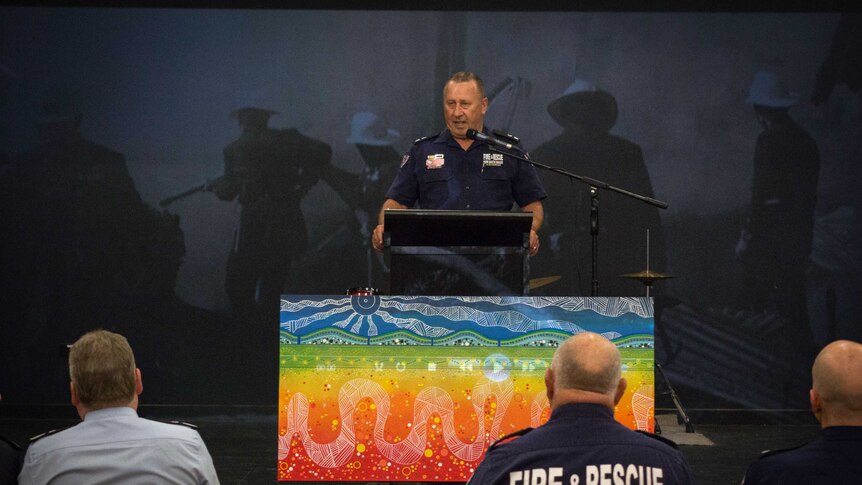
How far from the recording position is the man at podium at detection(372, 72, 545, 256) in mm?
4664

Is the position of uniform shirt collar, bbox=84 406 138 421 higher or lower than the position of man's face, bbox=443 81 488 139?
lower

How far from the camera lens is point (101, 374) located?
2.41m

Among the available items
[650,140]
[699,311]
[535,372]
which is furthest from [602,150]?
[535,372]

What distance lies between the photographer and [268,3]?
721cm

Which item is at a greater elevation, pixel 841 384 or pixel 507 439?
pixel 841 384

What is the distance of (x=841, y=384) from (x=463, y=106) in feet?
8.27

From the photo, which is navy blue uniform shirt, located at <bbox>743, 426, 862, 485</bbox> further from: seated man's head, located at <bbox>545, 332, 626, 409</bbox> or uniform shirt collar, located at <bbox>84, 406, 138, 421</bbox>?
uniform shirt collar, located at <bbox>84, 406, 138, 421</bbox>

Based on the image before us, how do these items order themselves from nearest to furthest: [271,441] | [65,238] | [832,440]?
[832,440], [271,441], [65,238]

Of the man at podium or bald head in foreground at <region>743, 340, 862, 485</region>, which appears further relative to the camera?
the man at podium

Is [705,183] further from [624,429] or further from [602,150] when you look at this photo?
[624,429]

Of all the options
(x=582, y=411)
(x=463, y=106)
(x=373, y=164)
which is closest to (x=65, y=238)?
(x=373, y=164)

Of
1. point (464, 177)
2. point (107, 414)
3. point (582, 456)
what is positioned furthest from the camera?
point (464, 177)

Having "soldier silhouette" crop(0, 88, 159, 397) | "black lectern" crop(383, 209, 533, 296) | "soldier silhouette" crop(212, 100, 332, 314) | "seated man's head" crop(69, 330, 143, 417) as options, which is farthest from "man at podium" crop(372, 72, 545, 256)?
"soldier silhouette" crop(0, 88, 159, 397)

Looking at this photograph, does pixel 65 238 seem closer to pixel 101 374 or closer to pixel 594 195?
pixel 594 195
